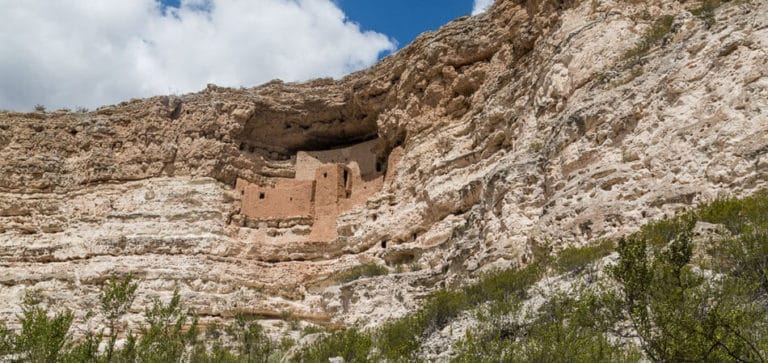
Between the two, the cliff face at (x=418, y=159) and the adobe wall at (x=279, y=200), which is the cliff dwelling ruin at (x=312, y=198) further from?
the cliff face at (x=418, y=159)

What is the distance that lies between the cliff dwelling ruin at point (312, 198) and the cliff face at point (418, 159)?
22 centimetres

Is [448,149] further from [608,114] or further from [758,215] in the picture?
[758,215]

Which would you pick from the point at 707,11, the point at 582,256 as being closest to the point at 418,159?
the point at 707,11

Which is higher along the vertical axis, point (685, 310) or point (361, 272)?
point (361, 272)

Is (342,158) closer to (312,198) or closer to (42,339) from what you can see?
(312,198)

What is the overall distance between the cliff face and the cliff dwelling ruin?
0.22 meters

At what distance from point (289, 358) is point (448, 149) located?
401 inches

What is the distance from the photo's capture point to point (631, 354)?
8.28 m

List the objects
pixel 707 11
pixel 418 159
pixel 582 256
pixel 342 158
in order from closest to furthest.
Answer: pixel 582 256
pixel 707 11
pixel 418 159
pixel 342 158

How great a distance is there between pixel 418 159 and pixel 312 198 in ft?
15.2

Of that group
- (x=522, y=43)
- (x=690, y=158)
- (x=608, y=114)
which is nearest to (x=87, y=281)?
(x=522, y=43)

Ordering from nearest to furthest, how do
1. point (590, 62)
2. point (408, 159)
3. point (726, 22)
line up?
point (726, 22)
point (590, 62)
point (408, 159)

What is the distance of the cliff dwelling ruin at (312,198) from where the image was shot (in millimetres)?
25453

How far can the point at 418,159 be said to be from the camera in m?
23.9
